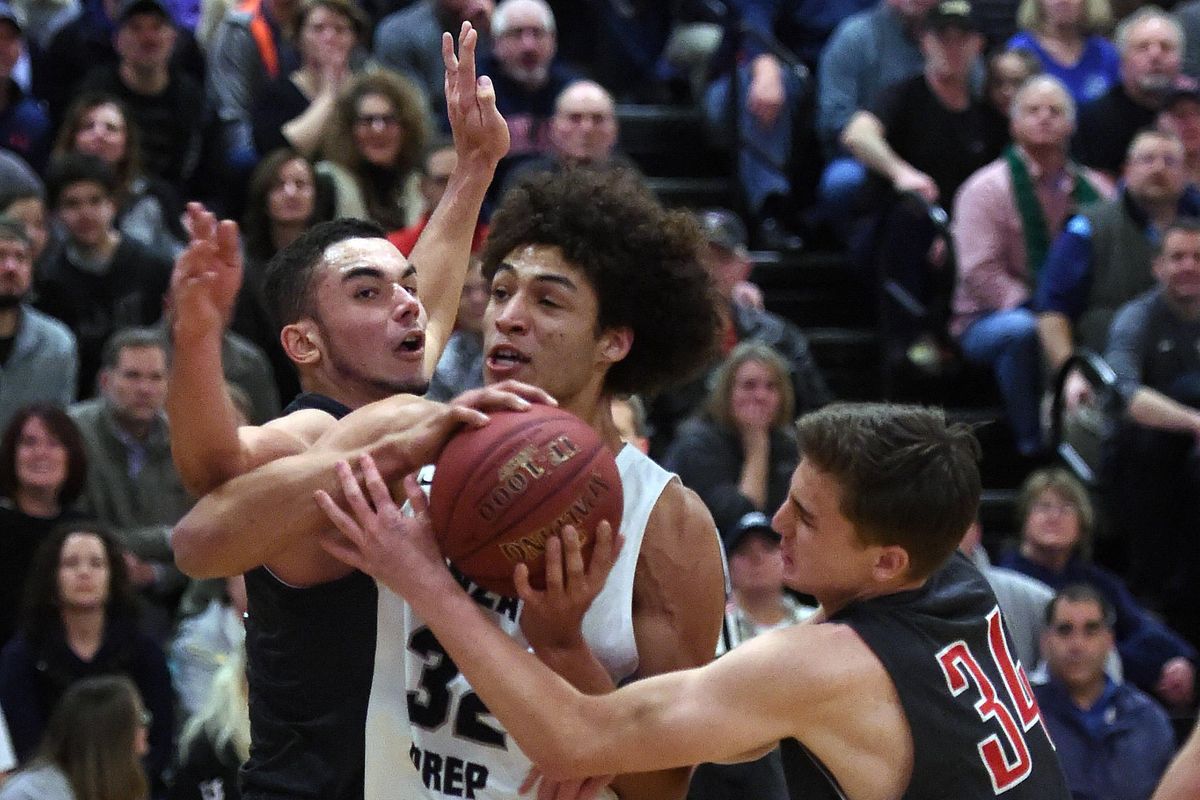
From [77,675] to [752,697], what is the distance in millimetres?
3825

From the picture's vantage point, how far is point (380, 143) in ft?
27.3

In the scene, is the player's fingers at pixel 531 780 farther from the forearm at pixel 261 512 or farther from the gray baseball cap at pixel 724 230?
the gray baseball cap at pixel 724 230

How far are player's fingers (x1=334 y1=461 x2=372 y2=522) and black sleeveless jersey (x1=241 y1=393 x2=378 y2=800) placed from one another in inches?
15.6

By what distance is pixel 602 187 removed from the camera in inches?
155

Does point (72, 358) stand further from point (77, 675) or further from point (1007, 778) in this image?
point (1007, 778)

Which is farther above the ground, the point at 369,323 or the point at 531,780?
the point at 369,323

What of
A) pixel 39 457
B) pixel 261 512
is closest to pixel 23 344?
pixel 39 457

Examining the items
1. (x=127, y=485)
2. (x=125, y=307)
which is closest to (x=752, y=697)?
(x=127, y=485)

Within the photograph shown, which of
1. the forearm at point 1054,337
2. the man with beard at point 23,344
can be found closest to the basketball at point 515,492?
the man with beard at point 23,344

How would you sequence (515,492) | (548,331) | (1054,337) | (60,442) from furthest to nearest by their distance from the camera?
(1054,337), (60,442), (548,331), (515,492)

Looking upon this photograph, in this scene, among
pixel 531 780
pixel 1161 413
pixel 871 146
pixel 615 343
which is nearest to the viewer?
pixel 531 780

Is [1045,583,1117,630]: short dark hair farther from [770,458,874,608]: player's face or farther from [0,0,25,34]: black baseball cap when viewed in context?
[0,0,25,34]: black baseball cap

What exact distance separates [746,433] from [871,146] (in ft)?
7.43

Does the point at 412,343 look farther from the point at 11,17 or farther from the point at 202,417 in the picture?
the point at 11,17
